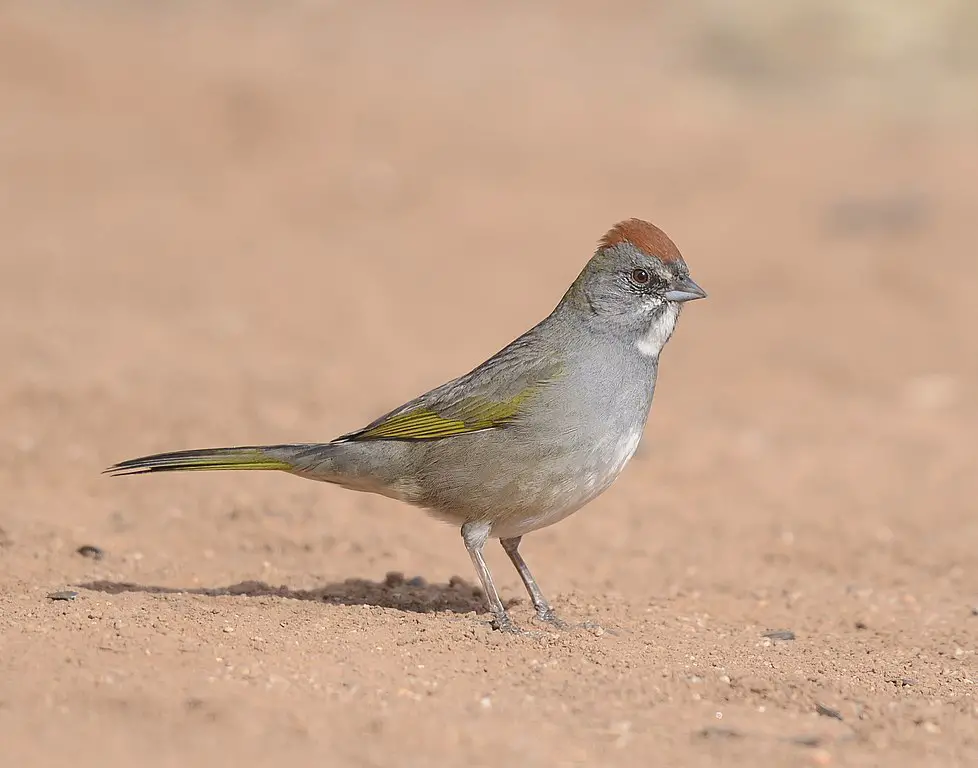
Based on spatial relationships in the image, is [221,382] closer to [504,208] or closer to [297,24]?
[504,208]

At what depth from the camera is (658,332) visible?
251 inches

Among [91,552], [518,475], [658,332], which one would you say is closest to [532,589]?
[518,475]

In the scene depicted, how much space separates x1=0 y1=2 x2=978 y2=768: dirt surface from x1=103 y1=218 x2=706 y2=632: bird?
0.56m

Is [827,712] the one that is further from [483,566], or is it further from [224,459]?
[224,459]

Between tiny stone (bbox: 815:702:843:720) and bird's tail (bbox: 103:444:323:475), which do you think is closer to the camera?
tiny stone (bbox: 815:702:843:720)

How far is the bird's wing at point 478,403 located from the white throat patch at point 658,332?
0.43 m

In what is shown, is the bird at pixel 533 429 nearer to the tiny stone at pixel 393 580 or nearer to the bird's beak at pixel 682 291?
the bird's beak at pixel 682 291

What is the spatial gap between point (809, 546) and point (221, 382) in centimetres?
454

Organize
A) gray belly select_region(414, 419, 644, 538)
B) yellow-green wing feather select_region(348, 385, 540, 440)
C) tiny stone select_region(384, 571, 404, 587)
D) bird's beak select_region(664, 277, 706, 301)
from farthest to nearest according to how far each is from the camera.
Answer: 1. tiny stone select_region(384, 571, 404, 587)
2. bird's beak select_region(664, 277, 706, 301)
3. yellow-green wing feather select_region(348, 385, 540, 440)
4. gray belly select_region(414, 419, 644, 538)

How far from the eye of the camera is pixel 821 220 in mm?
14969

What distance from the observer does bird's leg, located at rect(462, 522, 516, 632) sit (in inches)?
237

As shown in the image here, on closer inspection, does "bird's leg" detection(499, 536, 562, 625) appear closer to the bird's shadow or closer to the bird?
the bird

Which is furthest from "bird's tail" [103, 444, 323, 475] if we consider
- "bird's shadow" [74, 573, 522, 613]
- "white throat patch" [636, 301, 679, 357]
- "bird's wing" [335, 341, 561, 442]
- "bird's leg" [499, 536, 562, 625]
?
"white throat patch" [636, 301, 679, 357]

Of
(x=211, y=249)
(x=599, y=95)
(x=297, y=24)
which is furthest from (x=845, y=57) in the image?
(x=211, y=249)
